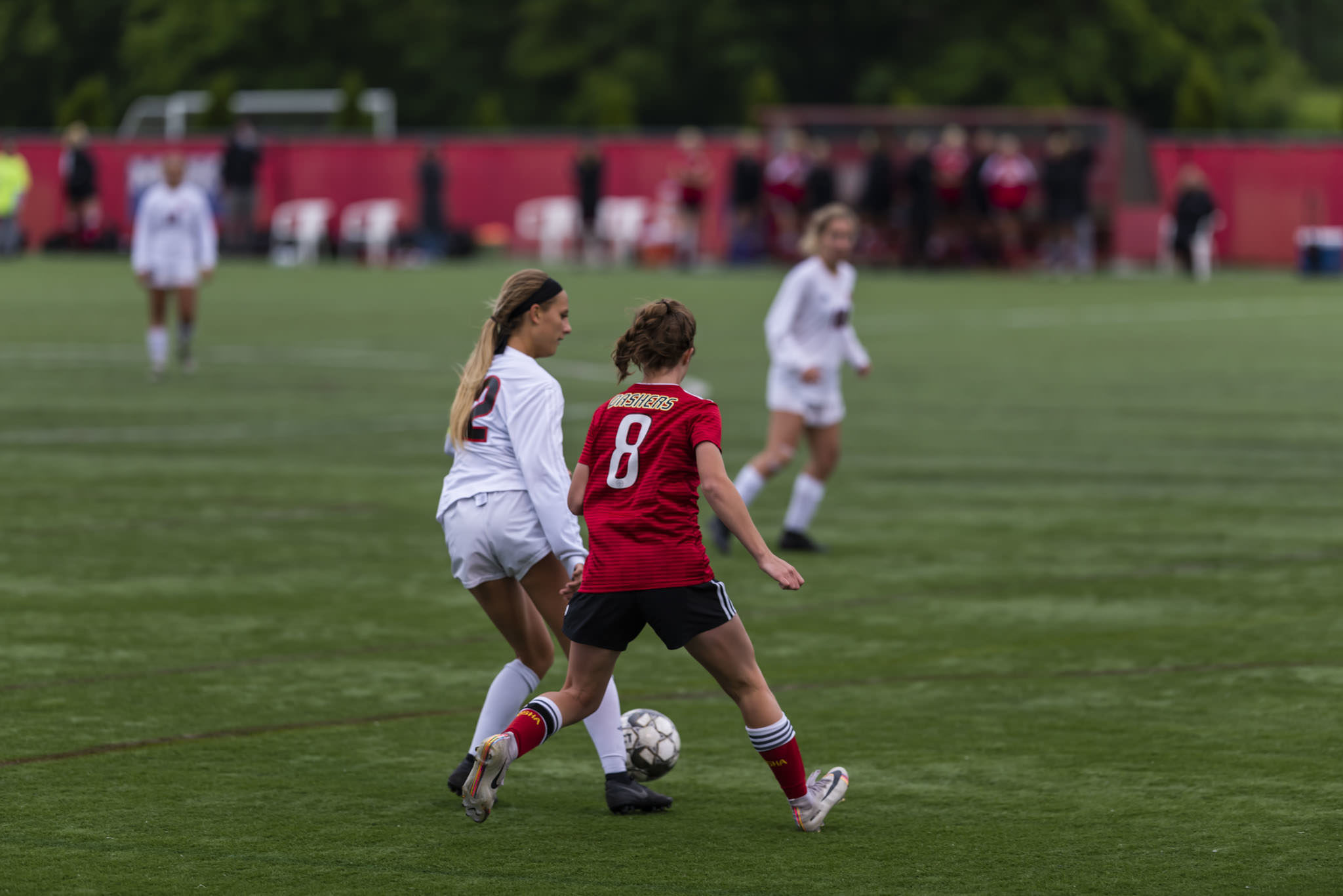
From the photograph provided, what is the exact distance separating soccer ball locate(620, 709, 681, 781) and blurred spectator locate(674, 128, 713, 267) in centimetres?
3475

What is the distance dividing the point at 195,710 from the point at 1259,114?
220 ft

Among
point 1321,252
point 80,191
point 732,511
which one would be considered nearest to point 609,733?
point 732,511

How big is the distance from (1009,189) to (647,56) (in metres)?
32.2

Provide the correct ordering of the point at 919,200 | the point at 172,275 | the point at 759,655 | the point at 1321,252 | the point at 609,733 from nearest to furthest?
the point at 609,733 → the point at 759,655 → the point at 172,275 → the point at 919,200 → the point at 1321,252

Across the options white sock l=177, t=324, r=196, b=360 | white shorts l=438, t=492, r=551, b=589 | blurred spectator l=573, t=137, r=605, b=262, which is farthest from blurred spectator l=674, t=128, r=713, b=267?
white shorts l=438, t=492, r=551, b=589

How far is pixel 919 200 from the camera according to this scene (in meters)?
40.8

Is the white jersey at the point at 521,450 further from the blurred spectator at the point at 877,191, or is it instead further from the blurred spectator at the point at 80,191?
the blurred spectator at the point at 80,191

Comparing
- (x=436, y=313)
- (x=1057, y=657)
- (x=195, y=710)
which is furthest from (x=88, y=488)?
(x=436, y=313)

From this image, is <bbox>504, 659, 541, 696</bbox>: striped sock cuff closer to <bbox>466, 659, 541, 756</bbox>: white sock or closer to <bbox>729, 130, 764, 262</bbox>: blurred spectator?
<bbox>466, 659, 541, 756</bbox>: white sock

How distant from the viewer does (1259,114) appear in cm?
7088

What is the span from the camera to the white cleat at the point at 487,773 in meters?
6.25

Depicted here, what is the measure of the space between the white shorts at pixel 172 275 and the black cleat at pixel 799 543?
1107 centimetres

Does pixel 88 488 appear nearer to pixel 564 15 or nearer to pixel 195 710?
pixel 195 710

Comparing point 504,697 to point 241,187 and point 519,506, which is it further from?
point 241,187
